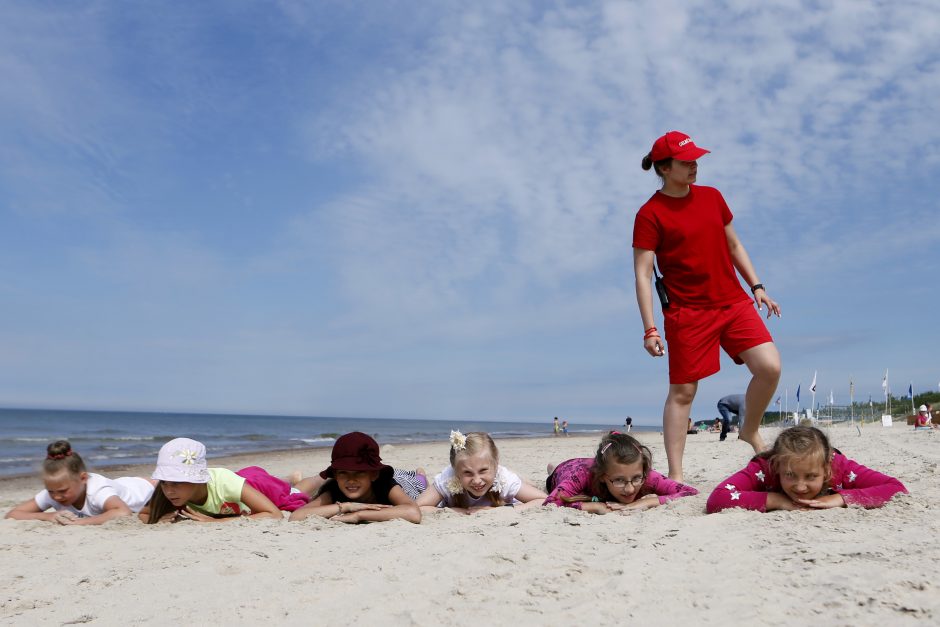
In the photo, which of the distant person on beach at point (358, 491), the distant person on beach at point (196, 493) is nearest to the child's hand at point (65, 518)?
the distant person on beach at point (196, 493)

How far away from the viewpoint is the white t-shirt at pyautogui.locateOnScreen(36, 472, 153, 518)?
493 cm

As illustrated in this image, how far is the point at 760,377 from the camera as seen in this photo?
4656 millimetres

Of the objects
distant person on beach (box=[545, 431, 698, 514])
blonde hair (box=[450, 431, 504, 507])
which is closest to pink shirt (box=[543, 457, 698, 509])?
distant person on beach (box=[545, 431, 698, 514])

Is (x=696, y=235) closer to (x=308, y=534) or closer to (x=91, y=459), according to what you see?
(x=308, y=534)

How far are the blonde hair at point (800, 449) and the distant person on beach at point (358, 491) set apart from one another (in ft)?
6.47

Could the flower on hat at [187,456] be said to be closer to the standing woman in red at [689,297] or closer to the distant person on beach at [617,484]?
the distant person on beach at [617,484]

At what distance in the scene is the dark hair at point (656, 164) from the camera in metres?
4.86

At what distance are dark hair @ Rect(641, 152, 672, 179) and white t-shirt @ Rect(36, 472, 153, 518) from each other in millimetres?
4249

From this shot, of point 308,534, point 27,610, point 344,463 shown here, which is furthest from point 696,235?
point 27,610

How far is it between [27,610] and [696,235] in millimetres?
4127

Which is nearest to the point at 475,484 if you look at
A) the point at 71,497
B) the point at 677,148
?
the point at 677,148

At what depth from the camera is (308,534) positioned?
370cm

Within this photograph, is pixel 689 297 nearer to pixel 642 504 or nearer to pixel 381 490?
pixel 642 504

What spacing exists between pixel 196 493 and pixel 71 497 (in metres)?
0.99
